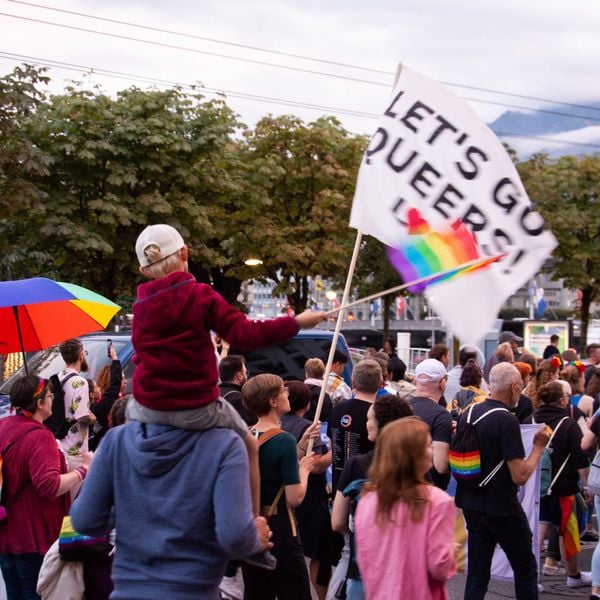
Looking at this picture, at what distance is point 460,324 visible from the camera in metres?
4.93

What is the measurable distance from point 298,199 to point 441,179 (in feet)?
97.3

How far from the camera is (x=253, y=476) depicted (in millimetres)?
4090

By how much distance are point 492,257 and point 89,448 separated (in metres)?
4.83

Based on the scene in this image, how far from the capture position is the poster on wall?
92.6ft

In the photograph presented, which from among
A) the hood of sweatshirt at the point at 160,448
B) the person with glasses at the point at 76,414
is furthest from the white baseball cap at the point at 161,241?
the person with glasses at the point at 76,414

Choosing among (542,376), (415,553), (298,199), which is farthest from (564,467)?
(298,199)

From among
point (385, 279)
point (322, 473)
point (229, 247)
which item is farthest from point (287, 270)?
point (322, 473)

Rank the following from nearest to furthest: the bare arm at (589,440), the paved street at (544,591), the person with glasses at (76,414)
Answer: the person with glasses at (76,414) < the bare arm at (589,440) < the paved street at (544,591)

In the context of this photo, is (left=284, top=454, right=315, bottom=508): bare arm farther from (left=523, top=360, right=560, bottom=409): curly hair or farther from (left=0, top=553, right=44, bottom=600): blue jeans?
(left=523, top=360, right=560, bottom=409): curly hair

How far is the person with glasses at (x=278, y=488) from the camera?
5.75 m

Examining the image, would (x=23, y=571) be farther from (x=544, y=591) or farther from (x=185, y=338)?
(x=544, y=591)

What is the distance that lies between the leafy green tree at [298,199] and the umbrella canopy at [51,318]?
23598 mm

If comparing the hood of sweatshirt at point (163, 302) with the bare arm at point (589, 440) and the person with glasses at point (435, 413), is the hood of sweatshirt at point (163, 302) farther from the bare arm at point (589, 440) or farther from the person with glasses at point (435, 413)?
the bare arm at point (589, 440)

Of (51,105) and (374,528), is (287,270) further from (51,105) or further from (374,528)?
(374,528)
